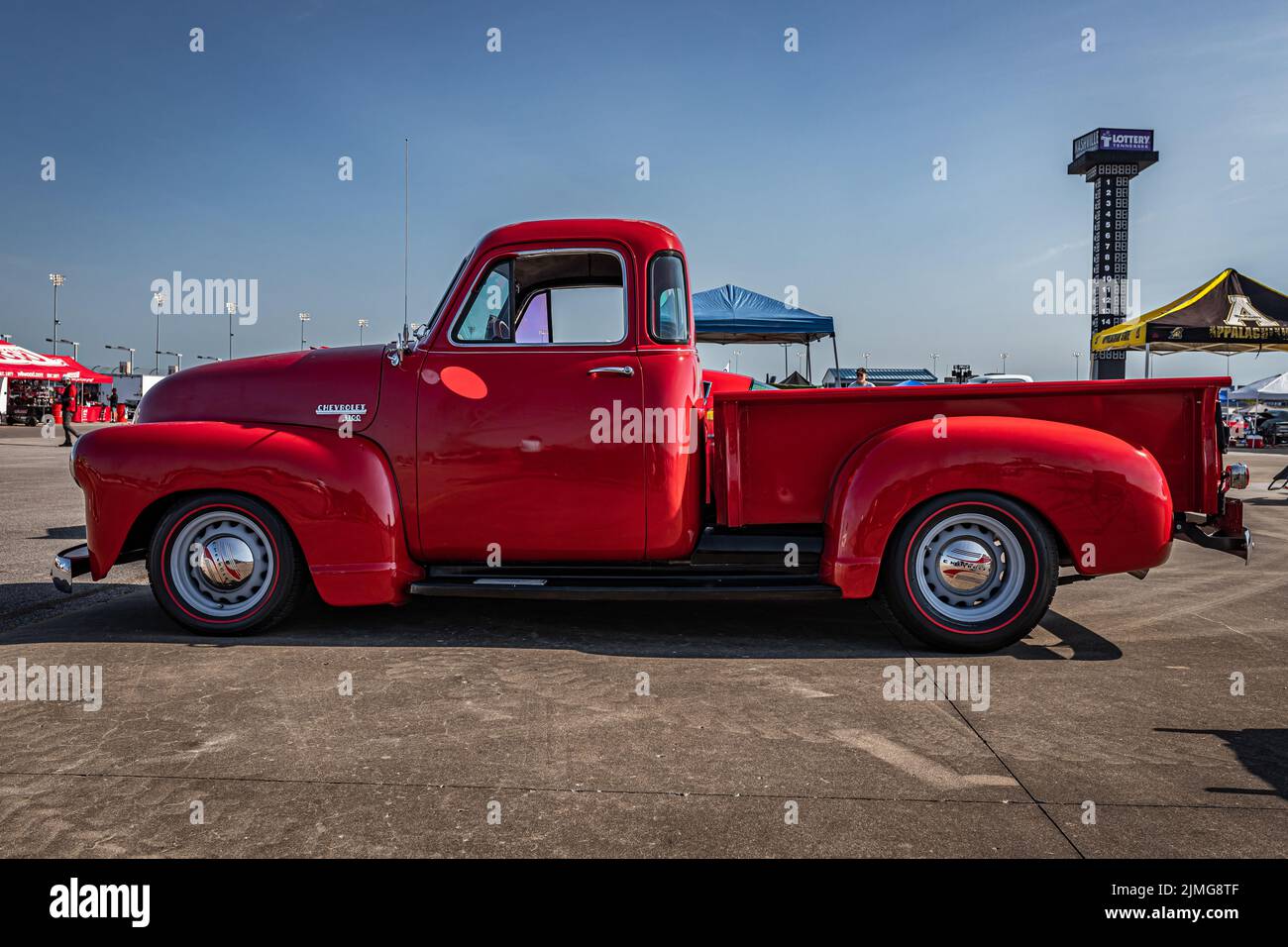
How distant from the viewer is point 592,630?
14.7 ft

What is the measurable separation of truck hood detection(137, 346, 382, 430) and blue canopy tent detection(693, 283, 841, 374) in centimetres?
886

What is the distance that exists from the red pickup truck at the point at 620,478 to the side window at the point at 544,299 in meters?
0.02

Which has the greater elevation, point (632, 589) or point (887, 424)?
point (887, 424)

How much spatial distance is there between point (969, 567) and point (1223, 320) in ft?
46.9

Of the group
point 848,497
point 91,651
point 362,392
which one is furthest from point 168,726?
point 848,497

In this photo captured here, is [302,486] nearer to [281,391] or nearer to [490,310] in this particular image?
[281,391]

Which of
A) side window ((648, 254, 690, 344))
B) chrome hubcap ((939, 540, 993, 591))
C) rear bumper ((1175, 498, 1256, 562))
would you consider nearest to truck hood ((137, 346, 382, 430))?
side window ((648, 254, 690, 344))

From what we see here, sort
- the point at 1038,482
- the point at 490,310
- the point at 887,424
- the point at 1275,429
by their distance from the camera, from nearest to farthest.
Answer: the point at 1038,482
the point at 887,424
the point at 490,310
the point at 1275,429

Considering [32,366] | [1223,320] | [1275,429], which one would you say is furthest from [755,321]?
[32,366]

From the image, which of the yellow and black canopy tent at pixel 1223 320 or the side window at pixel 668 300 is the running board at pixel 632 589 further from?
the yellow and black canopy tent at pixel 1223 320

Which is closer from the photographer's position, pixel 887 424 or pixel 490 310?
pixel 887 424

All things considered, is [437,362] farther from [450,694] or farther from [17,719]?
[17,719]

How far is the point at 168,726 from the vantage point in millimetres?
3033

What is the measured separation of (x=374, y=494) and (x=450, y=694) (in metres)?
1.24
